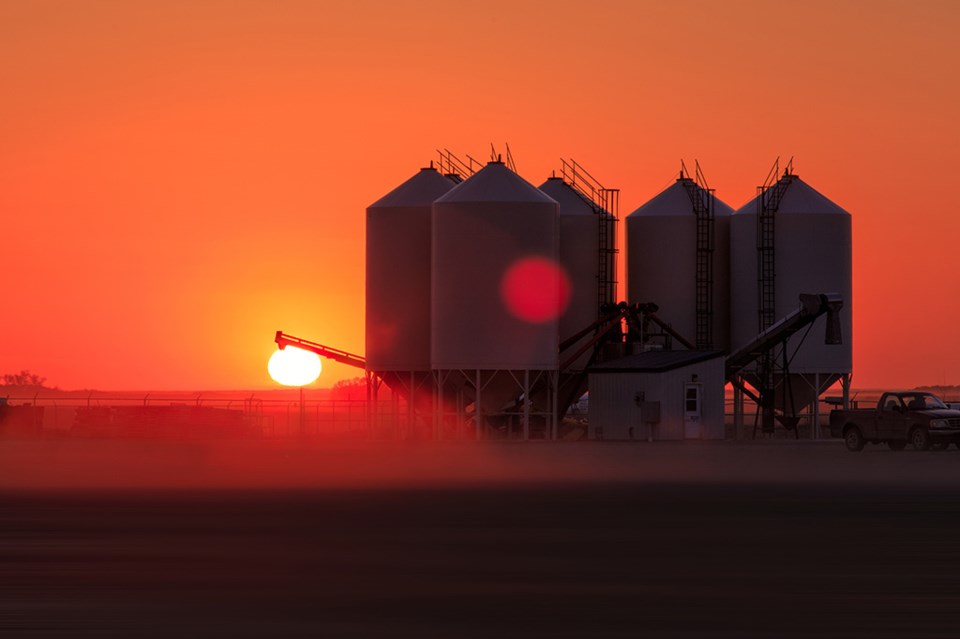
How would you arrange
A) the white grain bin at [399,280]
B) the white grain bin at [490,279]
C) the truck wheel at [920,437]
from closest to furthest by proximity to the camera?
the truck wheel at [920,437] < the white grain bin at [490,279] < the white grain bin at [399,280]

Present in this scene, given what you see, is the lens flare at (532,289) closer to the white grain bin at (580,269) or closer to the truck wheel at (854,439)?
the white grain bin at (580,269)

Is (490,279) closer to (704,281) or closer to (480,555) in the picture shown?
(704,281)

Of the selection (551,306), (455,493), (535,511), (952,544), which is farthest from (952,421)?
(952,544)

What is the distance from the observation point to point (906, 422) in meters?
58.3

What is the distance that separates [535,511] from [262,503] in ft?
17.1

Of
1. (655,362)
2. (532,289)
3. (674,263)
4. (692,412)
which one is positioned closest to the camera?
(692,412)

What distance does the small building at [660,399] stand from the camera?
72.2 m

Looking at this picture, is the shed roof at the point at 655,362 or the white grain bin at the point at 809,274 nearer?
the shed roof at the point at 655,362

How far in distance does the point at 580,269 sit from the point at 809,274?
1085 cm

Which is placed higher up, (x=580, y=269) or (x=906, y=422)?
(x=580, y=269)

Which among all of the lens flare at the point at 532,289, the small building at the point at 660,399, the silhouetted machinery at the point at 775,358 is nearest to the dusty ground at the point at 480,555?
the small building at the point at 660,399

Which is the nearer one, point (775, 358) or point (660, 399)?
point (660, 399)

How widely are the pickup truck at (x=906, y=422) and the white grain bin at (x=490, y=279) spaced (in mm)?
17266

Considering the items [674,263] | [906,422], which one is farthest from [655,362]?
[906,422]
